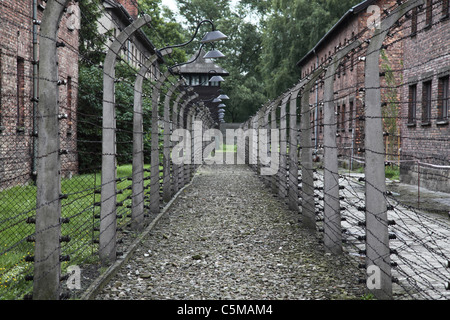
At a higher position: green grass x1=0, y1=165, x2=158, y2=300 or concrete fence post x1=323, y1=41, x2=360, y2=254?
concrete fence post x1=323, y1=41, x2=360, y2=254

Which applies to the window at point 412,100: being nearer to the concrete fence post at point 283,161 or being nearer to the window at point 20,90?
the concrete fence post at point 283,161

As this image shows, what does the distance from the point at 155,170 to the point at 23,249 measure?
11.4ft

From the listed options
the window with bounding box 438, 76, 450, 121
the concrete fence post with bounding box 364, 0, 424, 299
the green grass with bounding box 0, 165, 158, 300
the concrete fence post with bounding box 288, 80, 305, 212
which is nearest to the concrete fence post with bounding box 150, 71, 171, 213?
the green grass with bounding box 0, 165, 158, 300

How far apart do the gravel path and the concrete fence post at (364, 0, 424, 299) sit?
0.40 meters

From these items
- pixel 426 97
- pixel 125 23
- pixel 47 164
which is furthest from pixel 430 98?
pixel 125 23

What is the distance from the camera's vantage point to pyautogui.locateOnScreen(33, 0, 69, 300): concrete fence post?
14.1ft

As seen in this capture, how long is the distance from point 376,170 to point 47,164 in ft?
9.13

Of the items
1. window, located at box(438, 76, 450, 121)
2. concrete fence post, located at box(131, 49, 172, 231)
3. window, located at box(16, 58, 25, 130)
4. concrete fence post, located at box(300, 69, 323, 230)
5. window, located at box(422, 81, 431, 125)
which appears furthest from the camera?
window, located at box(422, 81, 431, 125)

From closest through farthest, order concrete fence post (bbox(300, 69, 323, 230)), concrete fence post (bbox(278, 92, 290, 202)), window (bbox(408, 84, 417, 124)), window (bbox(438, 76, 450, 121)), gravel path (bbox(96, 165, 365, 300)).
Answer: gravel path (bbox(96, 165, 365, 300)), concrete fence post (bbox(300, 69, 323, 230)), concrete fence post (bbox(278, 92, 290, 202)), window (bbox(438, 76, 450, 121)), window (bbox(408, 84, 417, 124))

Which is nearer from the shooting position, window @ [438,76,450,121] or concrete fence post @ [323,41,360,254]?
concrete fence post @ [323,41,360,254]

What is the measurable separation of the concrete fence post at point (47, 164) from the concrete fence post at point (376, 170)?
265 centimetres

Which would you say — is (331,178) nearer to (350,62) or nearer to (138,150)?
(138,150)

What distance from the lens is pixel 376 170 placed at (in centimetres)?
513

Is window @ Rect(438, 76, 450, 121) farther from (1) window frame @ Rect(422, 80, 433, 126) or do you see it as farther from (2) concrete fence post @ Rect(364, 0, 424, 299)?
(2) concrete fence post @ Rect(364, 0, 424, 299)
